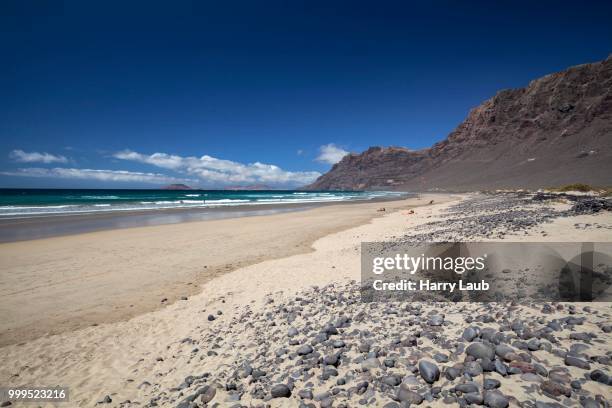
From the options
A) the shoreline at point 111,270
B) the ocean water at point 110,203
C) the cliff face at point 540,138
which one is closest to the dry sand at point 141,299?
the shoreline at point 111,270

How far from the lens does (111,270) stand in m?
10.3

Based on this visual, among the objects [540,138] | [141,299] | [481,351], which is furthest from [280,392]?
[540,138]

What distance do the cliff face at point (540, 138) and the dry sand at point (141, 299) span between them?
227 ft

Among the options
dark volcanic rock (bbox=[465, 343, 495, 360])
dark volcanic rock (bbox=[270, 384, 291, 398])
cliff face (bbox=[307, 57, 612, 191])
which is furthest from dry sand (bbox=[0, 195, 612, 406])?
cliff face (bbox=[307, 57, 612, 191])

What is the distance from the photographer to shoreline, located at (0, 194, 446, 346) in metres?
6.96

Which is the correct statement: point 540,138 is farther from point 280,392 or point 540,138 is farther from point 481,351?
point 280,392

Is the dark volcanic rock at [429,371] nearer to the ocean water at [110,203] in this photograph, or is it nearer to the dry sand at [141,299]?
the dry sand at [141,299]

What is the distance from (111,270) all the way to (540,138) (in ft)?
474

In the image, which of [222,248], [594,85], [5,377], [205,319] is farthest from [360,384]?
[594,85]

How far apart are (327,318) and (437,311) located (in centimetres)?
190

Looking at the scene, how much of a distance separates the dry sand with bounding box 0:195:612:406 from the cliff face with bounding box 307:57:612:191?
6928cm

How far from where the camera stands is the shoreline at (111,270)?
6.96 metres

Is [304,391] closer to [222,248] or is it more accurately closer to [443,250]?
[443,250]

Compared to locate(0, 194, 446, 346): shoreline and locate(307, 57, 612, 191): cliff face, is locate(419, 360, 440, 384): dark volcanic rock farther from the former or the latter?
locate(307, 57, 612, 191): cliff face
